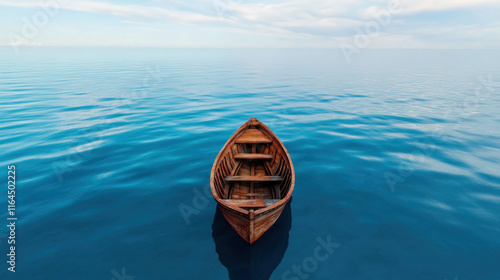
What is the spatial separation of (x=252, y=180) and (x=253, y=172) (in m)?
2.07

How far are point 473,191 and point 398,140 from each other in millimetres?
6461

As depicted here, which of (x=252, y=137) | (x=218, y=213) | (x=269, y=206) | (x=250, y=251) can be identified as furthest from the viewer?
(x=252, y=137)

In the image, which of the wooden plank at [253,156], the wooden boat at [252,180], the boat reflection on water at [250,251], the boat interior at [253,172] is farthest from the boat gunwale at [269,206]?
the boat reflection on water at [250,251]

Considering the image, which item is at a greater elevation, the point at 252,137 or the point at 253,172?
the point at 252,137

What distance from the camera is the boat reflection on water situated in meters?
7.26

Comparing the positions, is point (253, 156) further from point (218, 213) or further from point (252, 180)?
point (218, 213)

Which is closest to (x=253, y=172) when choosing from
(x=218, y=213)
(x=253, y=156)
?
(x=253, y=156)

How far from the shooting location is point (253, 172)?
12633 millimetres

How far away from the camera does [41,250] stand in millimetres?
7898

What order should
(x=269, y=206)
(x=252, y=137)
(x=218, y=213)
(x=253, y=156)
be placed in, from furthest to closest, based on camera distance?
(x=252, y=137), (x=253, y=156), (x=218, y=213), (x=269, y=206)

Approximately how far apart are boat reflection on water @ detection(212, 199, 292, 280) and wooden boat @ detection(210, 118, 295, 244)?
27.4 inches

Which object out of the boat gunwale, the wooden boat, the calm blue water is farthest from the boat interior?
the calm blue water

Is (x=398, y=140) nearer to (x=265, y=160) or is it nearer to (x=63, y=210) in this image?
(x=265, y=160)

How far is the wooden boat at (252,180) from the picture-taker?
7.37 m
